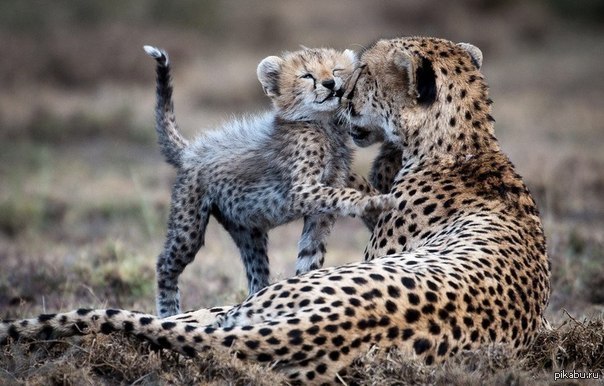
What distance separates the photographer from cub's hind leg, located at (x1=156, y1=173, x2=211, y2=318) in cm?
529

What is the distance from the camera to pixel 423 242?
4340 millimetres

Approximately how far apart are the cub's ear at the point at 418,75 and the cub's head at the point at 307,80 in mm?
555

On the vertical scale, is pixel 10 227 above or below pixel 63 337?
below

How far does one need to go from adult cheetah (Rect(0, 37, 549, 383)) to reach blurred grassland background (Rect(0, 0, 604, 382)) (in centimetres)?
97

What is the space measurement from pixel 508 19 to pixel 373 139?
14.3m

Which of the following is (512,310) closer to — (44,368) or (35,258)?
(44,368)

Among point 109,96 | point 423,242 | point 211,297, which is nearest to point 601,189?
point 211,297

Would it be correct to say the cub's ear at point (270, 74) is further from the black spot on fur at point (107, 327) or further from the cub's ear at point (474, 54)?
the black spot on fur at point (107, 327)

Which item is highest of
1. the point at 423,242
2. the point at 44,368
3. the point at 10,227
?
the point at 423,242

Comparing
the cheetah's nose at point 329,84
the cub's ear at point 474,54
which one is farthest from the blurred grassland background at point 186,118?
the cub's ear at point 474,54

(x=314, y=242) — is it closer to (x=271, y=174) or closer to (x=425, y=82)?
(x=271, y=174)

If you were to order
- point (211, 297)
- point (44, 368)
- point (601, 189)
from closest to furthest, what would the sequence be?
point (44, 368) → point (211, 297) → point (601, 189)

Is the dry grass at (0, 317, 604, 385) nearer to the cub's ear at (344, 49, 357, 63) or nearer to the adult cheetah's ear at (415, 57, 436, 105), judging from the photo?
the adult cheetah's ear at (415, 57, 436, 105)

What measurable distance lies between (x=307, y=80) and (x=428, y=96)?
35.4 inches
